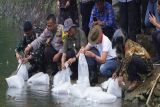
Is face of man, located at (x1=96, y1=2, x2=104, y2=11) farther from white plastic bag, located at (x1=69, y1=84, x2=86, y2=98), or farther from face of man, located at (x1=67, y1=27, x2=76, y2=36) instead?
white plastic bag, located at (x1=69, y1=84, x2=86, y2=98)

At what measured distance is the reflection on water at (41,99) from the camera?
31.3ft

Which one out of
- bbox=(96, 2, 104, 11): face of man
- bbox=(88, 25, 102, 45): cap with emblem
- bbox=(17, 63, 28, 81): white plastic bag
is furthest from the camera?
bbox=(17, 63, 28, 81): white plastic bag

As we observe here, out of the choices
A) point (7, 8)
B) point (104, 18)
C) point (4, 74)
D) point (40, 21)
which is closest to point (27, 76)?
point (4, 74)

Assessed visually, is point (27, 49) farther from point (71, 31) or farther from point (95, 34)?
point (95, 34)

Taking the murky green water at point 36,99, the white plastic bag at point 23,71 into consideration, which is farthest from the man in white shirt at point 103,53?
the white plastic bag at point 23,71

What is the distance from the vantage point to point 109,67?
10.2m

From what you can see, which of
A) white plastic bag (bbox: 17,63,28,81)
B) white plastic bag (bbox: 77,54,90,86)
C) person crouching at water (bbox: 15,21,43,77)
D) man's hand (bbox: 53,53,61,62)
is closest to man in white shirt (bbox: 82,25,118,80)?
white plastic bag (bbox: 77,54,90,86)

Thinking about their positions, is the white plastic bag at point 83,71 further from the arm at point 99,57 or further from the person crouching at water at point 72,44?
the person crouching at water at point 72,44

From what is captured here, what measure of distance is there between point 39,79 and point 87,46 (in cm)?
Result: 173

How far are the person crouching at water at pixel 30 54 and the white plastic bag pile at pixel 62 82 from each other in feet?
3.32

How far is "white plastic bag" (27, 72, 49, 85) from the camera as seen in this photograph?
1175 cm

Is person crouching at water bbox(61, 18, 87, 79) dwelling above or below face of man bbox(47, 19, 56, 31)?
below

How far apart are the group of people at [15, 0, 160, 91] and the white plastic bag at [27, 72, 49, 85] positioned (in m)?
0.34

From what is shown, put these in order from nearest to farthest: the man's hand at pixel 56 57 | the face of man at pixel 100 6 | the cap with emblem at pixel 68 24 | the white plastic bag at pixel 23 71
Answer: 1. the cap with emblem at pixel 68 24
2. the face of man at pixel 100 6
3. the man's hand at pixel 56 57
4. the white plastic bag at pixel 23 71
